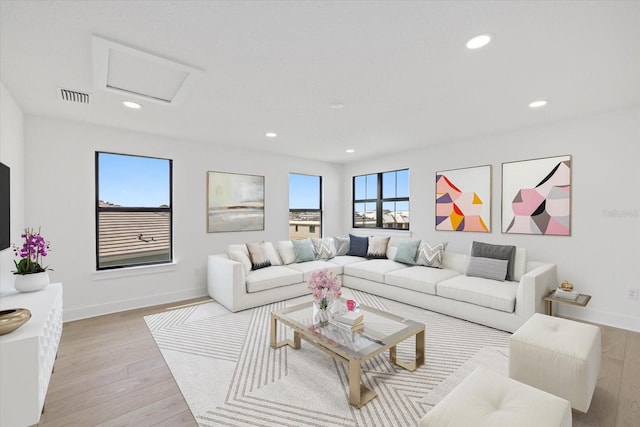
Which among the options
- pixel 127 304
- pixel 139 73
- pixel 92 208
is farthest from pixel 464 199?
pixel 92 208

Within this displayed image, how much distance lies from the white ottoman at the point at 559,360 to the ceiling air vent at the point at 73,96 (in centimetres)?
430

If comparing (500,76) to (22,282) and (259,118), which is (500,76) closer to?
(259,118)

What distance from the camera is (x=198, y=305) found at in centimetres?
410

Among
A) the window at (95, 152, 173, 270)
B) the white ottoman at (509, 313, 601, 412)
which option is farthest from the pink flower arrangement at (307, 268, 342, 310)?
the window at (95, 152, 173, 270)

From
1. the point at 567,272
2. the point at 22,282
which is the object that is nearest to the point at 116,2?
the point at 22,282

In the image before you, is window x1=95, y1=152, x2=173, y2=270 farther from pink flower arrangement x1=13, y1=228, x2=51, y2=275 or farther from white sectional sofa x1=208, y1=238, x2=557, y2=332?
pink flower arrangement x1=13, y1=228, x2=51, y2=275

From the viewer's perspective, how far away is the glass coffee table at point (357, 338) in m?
2.00

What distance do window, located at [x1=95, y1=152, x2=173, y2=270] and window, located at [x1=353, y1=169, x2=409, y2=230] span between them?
3784 millimetres

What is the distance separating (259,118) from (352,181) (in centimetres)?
339

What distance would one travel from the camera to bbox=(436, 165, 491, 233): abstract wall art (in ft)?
14.0

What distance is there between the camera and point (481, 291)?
3.30 metres

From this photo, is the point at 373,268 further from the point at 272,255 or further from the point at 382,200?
the point at 382,200

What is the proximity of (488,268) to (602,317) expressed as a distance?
1.27m

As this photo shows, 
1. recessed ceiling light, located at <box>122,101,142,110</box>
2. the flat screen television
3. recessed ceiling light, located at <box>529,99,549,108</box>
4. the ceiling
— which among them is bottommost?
the flat screen television
